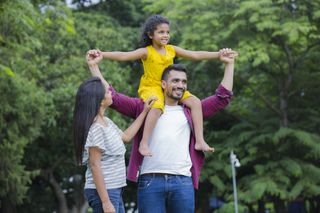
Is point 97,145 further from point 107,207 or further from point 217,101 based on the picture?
point 217,101

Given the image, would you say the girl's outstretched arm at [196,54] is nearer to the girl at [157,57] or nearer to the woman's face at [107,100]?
the girl at [157,57]

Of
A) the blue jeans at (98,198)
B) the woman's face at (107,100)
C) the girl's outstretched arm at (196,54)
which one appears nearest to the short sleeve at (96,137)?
the woman's face at (107,100)

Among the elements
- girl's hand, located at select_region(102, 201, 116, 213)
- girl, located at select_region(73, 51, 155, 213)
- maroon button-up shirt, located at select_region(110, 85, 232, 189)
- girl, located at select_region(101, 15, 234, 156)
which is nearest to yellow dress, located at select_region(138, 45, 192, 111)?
girl, located at select_region(101, 15, 234, 156)

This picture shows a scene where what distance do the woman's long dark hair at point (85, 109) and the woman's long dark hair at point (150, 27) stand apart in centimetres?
70

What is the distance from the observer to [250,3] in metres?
16.1

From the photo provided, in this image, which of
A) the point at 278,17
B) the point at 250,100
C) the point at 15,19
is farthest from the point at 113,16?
the point at 15,19

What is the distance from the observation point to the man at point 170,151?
4.51 meters

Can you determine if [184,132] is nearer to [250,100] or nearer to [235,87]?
[235,87]

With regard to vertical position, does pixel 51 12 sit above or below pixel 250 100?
above

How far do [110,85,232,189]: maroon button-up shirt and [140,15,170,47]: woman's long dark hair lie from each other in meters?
0.45

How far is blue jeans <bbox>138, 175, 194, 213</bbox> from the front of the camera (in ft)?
14.7

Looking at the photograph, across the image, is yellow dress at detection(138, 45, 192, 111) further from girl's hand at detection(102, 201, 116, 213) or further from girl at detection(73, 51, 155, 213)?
girl's hand at detection(102, 201, 116, 213)

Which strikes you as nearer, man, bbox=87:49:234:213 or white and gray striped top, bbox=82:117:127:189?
white and gray striped top, bbox=82:117:127:189

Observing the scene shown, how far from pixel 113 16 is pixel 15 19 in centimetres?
1497
